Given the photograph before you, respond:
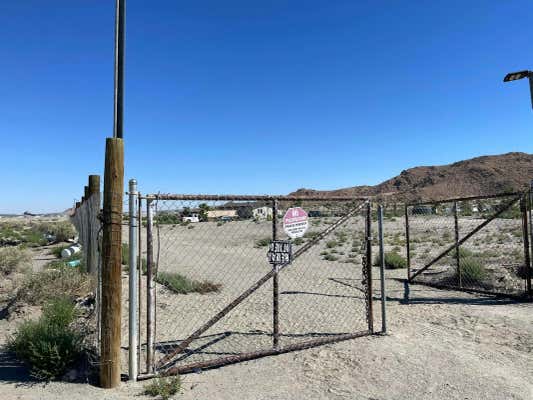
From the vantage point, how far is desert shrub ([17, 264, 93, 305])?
9.09 meters

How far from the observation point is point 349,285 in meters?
12.1

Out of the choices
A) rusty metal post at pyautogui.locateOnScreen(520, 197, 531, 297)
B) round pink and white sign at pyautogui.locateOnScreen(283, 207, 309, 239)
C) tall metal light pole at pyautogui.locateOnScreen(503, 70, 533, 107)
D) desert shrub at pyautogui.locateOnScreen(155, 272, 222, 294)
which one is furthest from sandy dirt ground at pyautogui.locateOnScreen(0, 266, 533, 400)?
tall metal light pole at pyautogui.locateOnScreen(503, 70, 533, 107)

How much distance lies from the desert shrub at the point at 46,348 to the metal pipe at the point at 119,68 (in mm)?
2577

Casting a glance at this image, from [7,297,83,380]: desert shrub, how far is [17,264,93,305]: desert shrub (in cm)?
302

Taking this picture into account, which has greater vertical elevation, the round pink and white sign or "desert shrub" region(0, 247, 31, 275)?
the round pink and white sign

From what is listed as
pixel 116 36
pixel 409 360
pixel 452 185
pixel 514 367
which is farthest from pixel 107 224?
pixel 452 185

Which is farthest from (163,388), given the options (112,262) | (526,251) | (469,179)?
(469,179)

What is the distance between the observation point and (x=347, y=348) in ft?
20.6

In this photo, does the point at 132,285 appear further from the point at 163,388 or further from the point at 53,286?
the point at 53,286

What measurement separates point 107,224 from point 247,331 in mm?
3461

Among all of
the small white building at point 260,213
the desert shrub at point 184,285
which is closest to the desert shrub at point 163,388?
the small white building at point 260,213

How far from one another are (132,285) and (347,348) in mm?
3105

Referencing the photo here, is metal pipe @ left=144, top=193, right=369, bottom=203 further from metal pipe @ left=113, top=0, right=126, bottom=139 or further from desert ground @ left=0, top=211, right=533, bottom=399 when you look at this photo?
desert ground @ left=0, top=211, right=533, bottom=399

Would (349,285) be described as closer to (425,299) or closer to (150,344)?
(425,299)
